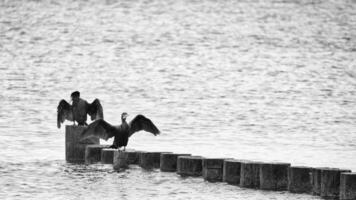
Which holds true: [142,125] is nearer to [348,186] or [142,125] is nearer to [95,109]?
[95,109]

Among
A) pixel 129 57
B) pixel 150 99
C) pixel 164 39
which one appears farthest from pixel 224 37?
pixel 150 99

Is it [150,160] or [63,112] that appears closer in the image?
[150,160]

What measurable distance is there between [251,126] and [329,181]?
59.0 feet

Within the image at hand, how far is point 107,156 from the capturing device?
22781mm

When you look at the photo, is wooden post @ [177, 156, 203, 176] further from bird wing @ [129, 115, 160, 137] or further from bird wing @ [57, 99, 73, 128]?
bird wing @ [57, 99, 73, 128]

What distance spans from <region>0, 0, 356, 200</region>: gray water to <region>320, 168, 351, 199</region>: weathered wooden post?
66cm

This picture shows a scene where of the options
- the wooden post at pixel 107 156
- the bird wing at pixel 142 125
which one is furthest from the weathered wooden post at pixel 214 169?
the wooden post at pixel 107 156

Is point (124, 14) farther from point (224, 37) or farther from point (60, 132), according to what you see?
point (60, 132)

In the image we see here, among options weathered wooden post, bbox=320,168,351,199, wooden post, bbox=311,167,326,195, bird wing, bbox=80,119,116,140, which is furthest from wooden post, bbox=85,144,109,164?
weathered wooden post, bbox=320,168,351,199

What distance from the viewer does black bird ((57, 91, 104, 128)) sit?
23031 mm

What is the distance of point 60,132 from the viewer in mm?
32125

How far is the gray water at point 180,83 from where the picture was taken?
885 inches

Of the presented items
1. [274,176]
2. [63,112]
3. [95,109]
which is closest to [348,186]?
[274,176]

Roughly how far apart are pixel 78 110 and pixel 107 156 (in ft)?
3.65
